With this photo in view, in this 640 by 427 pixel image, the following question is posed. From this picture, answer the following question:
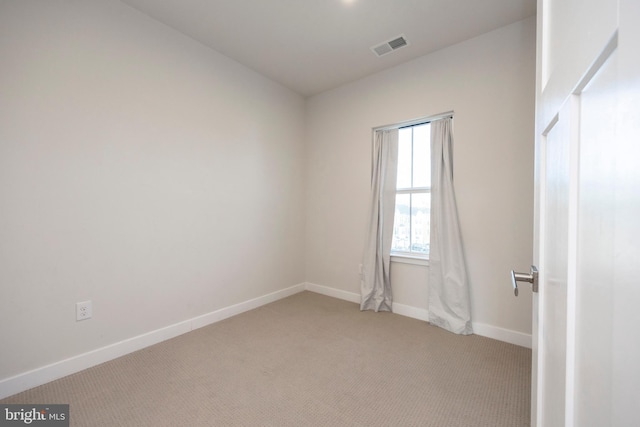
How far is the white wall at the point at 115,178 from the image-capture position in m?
1.66

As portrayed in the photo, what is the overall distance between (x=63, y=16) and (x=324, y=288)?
3393mm

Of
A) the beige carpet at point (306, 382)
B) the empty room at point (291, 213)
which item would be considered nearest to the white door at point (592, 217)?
the empty room at point (291, 213)

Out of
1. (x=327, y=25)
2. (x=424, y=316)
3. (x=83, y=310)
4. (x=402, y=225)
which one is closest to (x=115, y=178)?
(x=83, y=310)

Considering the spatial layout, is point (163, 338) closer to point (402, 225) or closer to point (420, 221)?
point (402, 225)

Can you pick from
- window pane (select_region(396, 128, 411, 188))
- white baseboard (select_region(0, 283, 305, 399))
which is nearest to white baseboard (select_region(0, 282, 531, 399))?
white baseboard (select_region(0, 283, 305, 399))

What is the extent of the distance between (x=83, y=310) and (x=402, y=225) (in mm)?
2874

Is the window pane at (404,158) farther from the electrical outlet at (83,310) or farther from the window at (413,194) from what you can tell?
the electrical outlet at (83,310)

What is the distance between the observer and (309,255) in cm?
373

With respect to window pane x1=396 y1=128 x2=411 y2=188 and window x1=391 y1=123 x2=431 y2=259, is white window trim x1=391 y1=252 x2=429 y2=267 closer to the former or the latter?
window x1=391 y1=123 x2=431 y2=259

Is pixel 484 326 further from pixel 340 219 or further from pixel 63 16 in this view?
pixel 63 16

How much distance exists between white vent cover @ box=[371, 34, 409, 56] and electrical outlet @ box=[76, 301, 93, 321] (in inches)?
125

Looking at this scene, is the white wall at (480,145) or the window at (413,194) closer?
the white wall at (480,145)

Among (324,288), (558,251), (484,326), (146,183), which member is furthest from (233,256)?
(558,251)

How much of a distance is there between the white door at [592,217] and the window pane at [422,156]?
213cm
